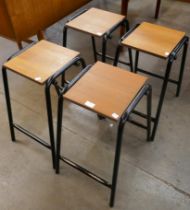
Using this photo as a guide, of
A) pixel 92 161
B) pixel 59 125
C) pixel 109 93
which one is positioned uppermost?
pixel 109 93

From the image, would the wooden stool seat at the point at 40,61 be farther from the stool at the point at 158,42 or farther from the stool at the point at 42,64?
the stool at the point at 158,42

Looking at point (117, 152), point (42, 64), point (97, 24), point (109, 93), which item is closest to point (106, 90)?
point (109, 93)

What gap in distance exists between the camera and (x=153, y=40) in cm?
168

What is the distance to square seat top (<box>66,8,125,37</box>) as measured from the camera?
6.07ft

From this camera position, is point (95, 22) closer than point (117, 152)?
No

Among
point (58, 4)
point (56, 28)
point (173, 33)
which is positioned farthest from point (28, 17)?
point (173, 33)

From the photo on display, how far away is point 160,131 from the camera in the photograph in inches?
75.6

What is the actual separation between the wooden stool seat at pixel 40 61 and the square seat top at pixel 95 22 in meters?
0.38

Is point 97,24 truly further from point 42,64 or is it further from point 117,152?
point 117,152

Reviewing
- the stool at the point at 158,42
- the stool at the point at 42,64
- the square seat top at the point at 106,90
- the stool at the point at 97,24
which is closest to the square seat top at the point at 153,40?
the stool at the point at 158,42

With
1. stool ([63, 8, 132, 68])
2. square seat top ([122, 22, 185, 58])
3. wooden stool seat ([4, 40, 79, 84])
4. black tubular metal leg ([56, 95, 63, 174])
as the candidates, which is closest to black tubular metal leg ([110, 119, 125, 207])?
black tubular metal leg ([56, 95, 63, 174])

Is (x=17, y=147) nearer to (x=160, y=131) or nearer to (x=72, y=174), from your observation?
(x=72, y=174)

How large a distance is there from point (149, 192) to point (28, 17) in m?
1.87

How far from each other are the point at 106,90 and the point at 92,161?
666 millimetres
